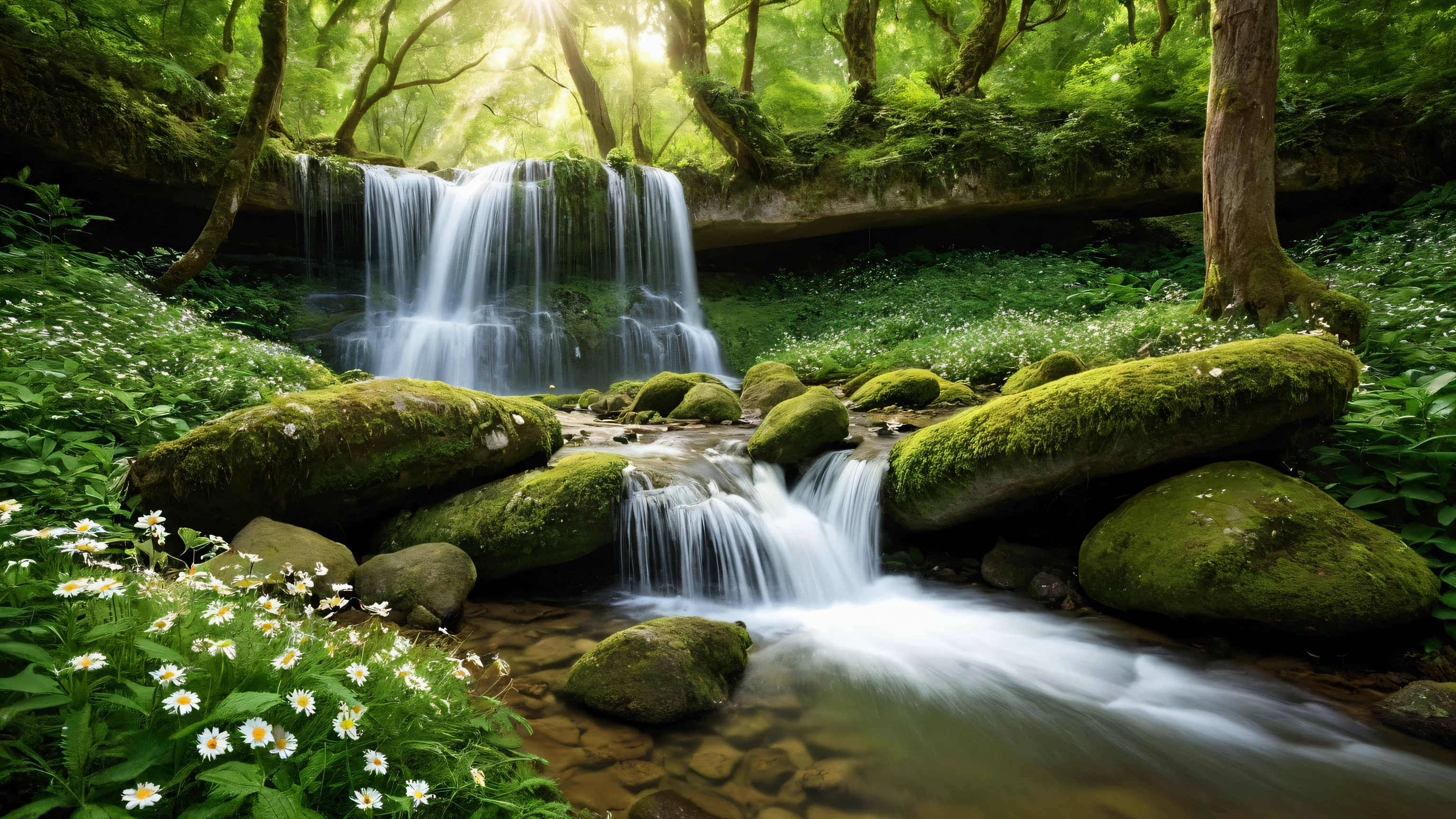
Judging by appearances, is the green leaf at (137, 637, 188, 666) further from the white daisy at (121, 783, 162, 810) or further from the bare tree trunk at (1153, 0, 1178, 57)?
the bare tree trunk at (1153, 0, 1178, 57)

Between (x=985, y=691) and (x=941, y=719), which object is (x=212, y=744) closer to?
(x=941, y=719)

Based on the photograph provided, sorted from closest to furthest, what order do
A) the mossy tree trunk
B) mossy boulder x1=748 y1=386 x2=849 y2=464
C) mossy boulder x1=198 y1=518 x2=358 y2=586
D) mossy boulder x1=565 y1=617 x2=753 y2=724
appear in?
mossy boulder x1=565 y1=617 x2=753 y2=724
mossy boulder x1=198 y1=518 x2=358 y2=586
mossy boulder x1=748 y1=386 x2=849 y2=464
the mossy tree trunk

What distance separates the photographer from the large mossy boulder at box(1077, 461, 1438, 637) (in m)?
3.19

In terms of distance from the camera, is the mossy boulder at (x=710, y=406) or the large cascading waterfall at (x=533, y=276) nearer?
the mossy boulder at (x=710, y=406)

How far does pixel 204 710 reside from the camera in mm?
1473

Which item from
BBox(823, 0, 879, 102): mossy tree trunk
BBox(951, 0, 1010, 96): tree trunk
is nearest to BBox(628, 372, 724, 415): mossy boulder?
BBox(823, 0, 879, 102): mossy tree trunk

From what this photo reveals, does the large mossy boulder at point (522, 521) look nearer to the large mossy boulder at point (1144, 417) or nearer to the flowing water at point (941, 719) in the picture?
the flowing water at point (941, 719)

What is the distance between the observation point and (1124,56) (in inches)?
547

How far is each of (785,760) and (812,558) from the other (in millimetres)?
2393

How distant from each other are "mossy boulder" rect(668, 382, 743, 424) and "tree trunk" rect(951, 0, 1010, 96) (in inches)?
458

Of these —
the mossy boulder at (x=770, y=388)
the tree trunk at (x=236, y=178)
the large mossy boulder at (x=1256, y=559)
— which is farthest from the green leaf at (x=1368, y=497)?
the tree trunk at (x=236, y=178)

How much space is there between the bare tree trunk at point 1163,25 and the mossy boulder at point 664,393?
14184mm

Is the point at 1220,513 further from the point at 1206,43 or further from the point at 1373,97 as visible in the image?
the point at 1206,43

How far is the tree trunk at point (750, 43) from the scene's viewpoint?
15.8 m
